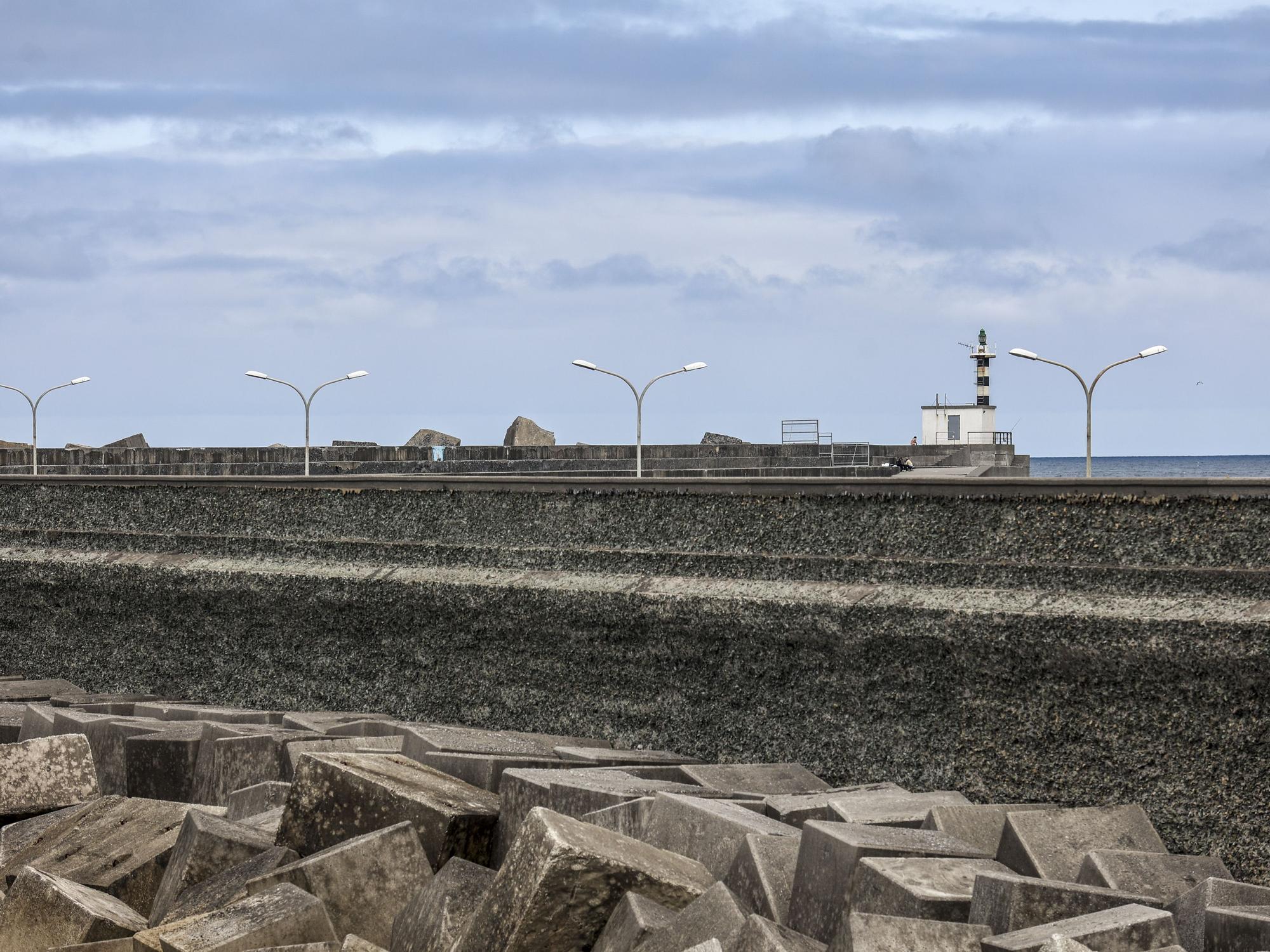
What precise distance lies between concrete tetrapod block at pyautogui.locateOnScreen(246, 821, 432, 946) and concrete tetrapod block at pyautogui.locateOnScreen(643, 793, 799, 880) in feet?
3.36

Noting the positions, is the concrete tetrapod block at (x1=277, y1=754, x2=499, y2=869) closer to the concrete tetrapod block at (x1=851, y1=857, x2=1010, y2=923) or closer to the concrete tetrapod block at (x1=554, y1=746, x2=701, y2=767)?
the concrete tetrapod block at (x1=554, y1=746, x2=701, y2=767)

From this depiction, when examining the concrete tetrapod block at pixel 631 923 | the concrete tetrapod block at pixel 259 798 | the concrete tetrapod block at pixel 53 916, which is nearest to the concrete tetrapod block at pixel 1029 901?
the concrete tetrapod block at pixel 631 923

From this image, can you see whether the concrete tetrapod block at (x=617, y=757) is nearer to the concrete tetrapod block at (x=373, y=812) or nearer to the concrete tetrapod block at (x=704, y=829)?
the concrete tetrapod block at (x=373, y=812)

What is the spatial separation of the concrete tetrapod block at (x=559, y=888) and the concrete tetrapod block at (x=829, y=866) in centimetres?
39

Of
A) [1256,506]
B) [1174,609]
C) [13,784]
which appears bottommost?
[13,784]

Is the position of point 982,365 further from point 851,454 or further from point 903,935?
point 903,935

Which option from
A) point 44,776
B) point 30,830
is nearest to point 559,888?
point 30,830

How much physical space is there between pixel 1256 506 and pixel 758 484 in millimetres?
2921

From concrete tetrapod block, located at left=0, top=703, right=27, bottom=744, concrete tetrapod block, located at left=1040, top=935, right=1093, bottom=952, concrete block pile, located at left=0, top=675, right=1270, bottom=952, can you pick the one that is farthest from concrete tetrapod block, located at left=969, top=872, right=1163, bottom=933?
concrete tetrapod block, located at left=0, top=703, right=27, bottom=744

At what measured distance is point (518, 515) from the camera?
9789mm

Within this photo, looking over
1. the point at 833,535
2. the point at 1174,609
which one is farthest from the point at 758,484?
the point at 1174,609

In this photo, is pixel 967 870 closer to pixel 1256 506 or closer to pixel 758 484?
pixel 1256 506

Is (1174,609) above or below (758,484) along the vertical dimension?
below

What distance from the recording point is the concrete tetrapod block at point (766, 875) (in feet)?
17.3
